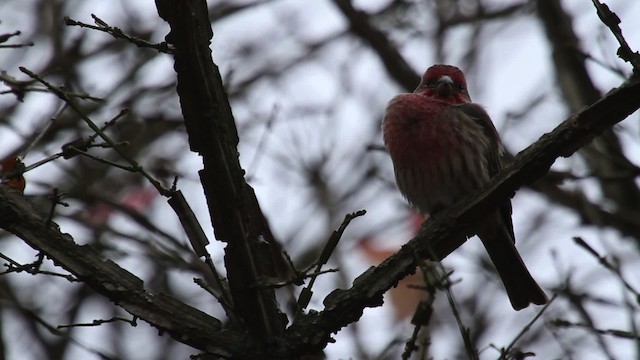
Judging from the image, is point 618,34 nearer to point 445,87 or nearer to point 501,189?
point 501,189

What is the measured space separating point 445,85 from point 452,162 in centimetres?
99

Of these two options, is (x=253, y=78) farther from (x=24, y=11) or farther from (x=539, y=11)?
(x=539, y=11)

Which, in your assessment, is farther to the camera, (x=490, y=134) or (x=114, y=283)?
(x=490, y=134)

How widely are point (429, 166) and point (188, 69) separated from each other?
2800 mm

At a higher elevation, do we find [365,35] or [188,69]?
[365,35]

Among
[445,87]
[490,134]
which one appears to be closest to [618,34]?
[490,134]

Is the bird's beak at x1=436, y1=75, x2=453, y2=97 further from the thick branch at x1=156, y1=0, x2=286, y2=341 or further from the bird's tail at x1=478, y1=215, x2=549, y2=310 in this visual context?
the thick branch at x1=156, y1=0, x2=286, y2=341

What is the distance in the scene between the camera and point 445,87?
258 inches

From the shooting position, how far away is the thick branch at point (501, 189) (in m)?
3.66

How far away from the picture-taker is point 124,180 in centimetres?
941

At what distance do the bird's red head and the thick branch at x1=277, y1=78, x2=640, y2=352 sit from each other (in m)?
2.73

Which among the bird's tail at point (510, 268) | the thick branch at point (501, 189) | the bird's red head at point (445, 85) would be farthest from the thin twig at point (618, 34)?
the bird's red head at point (445, 85)

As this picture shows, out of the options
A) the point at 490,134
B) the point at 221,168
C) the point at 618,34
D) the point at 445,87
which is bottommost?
the point at 221,168

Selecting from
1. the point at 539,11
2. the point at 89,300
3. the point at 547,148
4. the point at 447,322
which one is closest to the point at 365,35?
the point at 539,11
